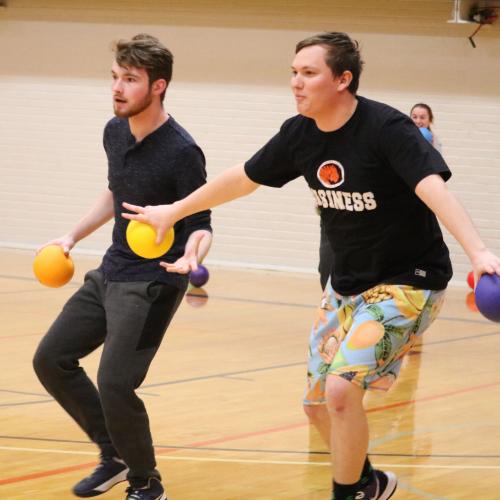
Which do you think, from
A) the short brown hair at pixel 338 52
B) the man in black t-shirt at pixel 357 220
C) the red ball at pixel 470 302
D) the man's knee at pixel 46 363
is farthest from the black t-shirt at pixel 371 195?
the red ball at pixel 470 302

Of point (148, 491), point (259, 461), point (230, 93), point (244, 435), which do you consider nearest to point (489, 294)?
point (148, 491)

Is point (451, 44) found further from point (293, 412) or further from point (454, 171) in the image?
point (293, 412)

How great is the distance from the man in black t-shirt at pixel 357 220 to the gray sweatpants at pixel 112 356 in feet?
1.34

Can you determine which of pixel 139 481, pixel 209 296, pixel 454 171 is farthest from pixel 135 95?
pixel 454 171

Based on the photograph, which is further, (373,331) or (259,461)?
(259,461)

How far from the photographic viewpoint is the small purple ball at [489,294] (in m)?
3.90

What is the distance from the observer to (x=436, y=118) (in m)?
14.4

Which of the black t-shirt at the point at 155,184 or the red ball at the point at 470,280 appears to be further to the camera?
the red ball at the point at 470,280

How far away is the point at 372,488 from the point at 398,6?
10798 mm

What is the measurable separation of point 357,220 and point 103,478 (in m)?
1.68

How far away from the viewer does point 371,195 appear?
432 cm

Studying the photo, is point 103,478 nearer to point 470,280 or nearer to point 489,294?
point 489,294

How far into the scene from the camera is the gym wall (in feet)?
46.8

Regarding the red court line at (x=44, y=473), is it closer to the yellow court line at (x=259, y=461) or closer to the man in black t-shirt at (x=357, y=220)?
the yellow court line at (x=259, y=461)
